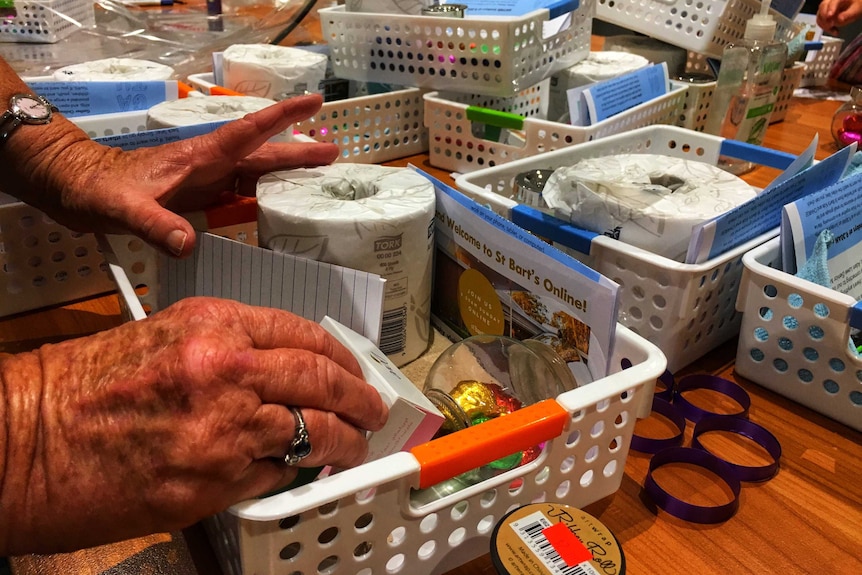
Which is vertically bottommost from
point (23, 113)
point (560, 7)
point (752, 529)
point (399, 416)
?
point (752, 529)

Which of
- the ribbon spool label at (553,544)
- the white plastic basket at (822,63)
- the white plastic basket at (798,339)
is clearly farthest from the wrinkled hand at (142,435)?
the white plastic basket at (822,63)

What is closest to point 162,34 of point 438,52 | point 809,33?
point 438,52

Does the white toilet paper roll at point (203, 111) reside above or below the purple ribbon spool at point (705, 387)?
above

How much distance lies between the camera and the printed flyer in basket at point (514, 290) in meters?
0.50

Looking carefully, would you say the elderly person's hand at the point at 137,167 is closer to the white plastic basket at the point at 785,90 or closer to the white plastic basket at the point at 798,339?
the white plastic basket at the point at 798,339

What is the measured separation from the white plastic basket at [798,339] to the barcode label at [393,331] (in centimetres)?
32

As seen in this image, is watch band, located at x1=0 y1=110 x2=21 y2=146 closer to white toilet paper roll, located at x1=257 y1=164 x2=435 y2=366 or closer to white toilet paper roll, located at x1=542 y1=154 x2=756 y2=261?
white toilet paper roll, located at x1=257 y1=164 x2=435 y2=366

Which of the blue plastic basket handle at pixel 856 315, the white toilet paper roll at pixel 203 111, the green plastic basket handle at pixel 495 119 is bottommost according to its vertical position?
the blue plastic basket handle at pixel 856 315

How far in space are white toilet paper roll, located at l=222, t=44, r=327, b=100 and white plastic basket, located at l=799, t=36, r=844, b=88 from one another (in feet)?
4.25

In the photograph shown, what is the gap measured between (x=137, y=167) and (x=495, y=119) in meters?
0.57

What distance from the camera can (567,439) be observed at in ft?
1.51

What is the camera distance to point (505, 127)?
3.44ft

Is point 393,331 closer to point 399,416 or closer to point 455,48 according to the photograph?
point 399,416

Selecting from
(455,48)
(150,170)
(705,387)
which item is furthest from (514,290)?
(455,48)
